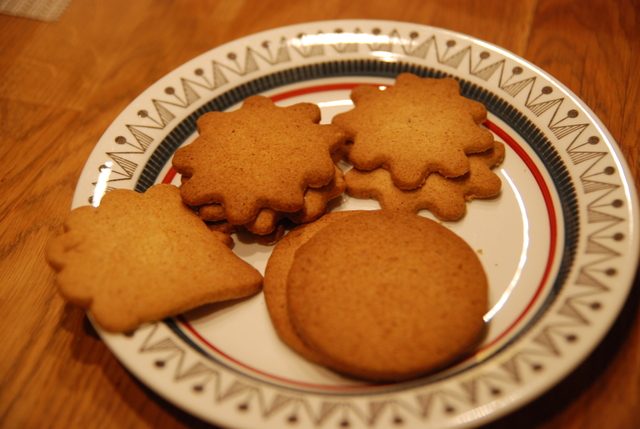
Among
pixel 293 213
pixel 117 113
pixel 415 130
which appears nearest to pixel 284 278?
pixel 293 213

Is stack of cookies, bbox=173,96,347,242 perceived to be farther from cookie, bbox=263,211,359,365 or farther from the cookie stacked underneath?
the cookie stacked underneath

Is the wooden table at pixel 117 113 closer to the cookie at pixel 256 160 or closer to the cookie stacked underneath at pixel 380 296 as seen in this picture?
the cookie stacked underneath at pixel 380 296

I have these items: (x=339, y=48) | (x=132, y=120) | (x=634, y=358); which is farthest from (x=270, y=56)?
(x=634, y=358)

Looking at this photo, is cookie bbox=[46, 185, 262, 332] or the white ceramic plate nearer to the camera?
the white ceramic plate

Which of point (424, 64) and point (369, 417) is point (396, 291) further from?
point (424, 64)

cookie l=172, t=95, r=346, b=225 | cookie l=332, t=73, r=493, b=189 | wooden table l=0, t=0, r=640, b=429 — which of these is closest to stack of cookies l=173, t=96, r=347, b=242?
cookie l=172, t=95, r=346, b=225

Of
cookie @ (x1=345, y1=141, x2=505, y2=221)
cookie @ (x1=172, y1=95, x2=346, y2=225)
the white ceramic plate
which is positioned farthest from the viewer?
cookie @ (x1=345, y1=141, x2=505, y2=221)
